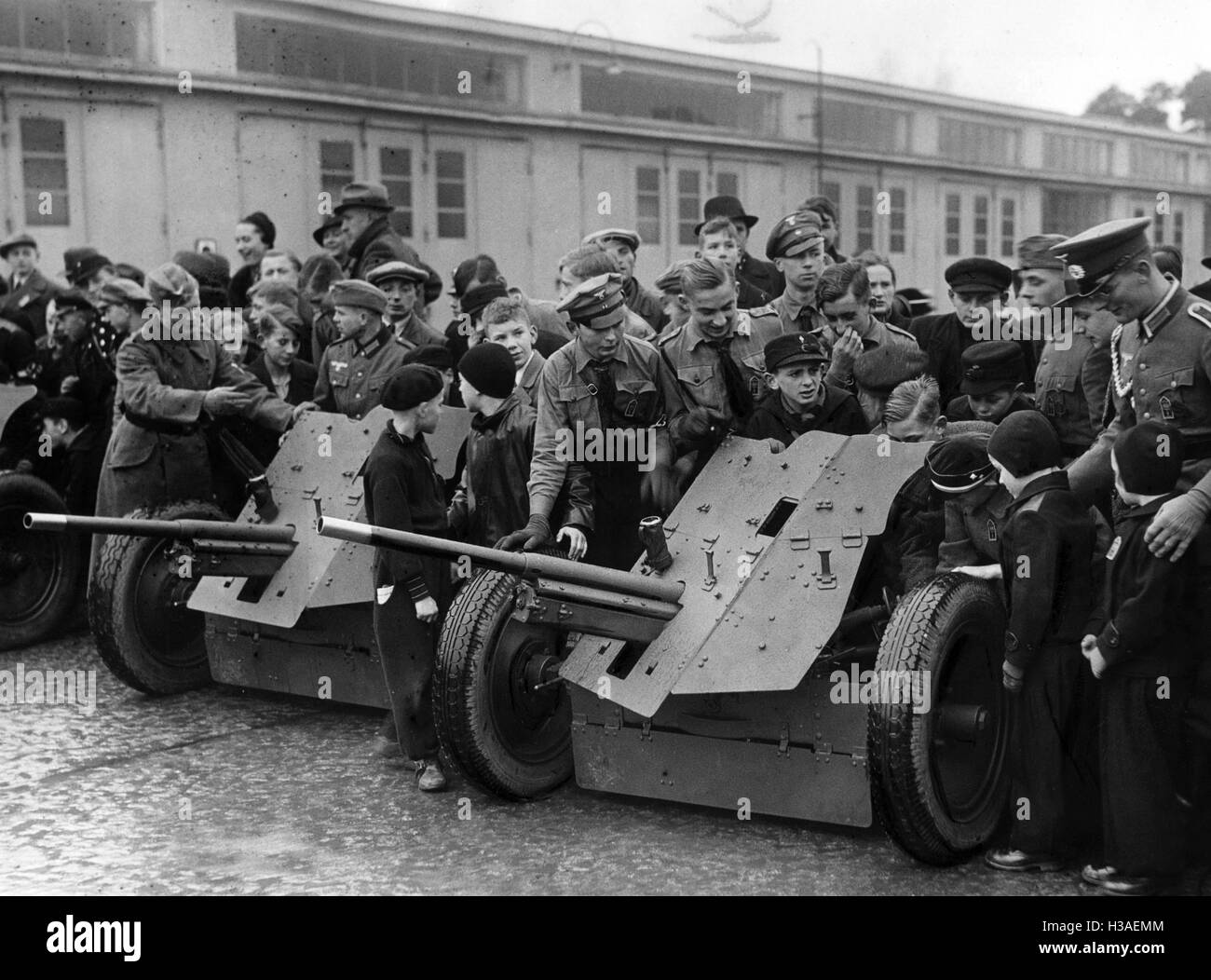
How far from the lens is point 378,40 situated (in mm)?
13969

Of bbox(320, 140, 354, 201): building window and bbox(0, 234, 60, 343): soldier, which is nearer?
bbox(0, 234, 60, 343): soldier

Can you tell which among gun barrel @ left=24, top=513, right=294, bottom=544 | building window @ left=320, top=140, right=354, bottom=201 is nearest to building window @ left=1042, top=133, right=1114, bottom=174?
building window @ left=320, top=140, right=354, bottom=201

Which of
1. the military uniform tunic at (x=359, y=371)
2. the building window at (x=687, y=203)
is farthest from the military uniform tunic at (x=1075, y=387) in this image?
the building window at (x=687, y=203)

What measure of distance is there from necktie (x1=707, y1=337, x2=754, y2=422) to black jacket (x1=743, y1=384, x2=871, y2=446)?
0.71 ft

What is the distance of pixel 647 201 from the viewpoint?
1662cm

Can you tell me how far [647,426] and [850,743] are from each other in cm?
164

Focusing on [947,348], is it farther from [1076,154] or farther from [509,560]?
[1076,154]

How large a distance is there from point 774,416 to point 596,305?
822 mm

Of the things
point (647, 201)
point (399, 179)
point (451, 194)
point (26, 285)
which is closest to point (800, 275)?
point (26, 285)

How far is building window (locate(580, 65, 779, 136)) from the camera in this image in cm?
1576

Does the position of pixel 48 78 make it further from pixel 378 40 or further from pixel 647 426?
pixel 647 426

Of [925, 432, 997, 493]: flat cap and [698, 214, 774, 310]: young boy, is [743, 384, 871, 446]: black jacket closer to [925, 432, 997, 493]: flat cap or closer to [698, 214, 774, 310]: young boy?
[925, 432, 997, 493]: flat cap

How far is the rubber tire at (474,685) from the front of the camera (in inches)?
212
